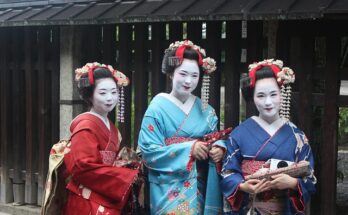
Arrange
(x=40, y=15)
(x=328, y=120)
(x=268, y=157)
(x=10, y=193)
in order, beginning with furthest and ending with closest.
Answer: (x=10, y=193) → (x=40, y=15) → (x=328, y=120) → (x=268, y=157)

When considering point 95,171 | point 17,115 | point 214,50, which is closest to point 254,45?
point 214,50

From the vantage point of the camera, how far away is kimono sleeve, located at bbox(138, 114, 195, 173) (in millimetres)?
4223

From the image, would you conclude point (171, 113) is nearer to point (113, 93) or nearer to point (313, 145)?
point (113, 93)

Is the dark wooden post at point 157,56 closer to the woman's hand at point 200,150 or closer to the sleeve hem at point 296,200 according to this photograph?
the woman's hand at point 200,150

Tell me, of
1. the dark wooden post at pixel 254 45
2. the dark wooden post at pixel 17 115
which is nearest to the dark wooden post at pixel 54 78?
the dark wooden post at pixel 17 115

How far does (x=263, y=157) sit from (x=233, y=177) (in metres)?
0.27

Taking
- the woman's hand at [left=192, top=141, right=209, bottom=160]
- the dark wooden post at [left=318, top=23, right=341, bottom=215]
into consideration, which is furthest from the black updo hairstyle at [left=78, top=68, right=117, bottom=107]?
the dark wooden post at [left=318, top=23, right=341, bottom=215]

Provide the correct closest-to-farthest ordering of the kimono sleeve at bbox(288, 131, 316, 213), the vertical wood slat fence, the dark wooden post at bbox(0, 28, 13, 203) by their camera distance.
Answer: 1. the kimono sleeve at bbox(288, 131, 316, 213)
2. the vertical wood slat fence
3. the dark wooden post at bbox(0, 28, 13, 203)

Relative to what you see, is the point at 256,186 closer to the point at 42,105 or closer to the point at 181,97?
the point at 181,97

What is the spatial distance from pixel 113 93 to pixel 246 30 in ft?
5.02

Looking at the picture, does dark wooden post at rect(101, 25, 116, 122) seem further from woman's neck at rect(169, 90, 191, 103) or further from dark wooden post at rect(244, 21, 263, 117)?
woman's neck at rect(169, 90, 191, 103)

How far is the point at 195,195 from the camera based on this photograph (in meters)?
4.36

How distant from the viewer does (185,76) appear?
4.34m

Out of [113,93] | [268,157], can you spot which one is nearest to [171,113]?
[113,93]
